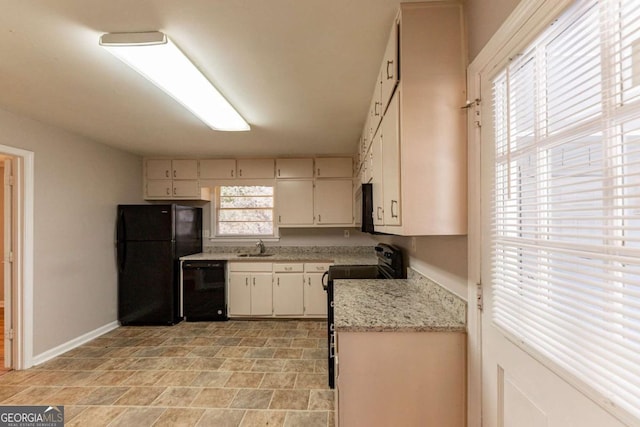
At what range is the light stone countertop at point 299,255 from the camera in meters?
4.21

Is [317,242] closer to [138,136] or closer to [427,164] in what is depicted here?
[138,136]

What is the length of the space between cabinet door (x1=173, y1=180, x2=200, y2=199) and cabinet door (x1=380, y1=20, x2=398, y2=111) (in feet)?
11.7

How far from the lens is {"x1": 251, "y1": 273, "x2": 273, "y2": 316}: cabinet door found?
4219 millimetres

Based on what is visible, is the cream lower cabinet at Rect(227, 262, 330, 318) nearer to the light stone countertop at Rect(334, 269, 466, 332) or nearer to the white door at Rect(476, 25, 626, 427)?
the light stone countertop at Rect(334, 269, 466, 332)

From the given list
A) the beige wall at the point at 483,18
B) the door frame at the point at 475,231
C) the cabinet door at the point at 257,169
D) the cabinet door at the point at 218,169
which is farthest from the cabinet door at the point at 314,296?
the beige wall at the point at 483,18

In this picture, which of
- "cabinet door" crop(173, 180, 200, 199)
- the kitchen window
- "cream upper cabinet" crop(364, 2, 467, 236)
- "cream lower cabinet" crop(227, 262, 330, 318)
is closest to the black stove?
"cream upper cabinet" crop(364, 2, 467, 236)

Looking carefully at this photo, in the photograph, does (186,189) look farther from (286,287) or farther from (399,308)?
(399,308)

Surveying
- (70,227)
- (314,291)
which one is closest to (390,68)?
(314,291)

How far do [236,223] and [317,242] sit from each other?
135 cm

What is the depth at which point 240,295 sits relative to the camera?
423 centimetres

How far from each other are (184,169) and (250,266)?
1.83 meters

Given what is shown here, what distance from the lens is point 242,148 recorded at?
4090mm

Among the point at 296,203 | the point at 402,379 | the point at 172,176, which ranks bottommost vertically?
the point at 402,379

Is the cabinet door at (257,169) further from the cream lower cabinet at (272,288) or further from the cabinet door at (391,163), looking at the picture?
the cabinet door at (391,163)
